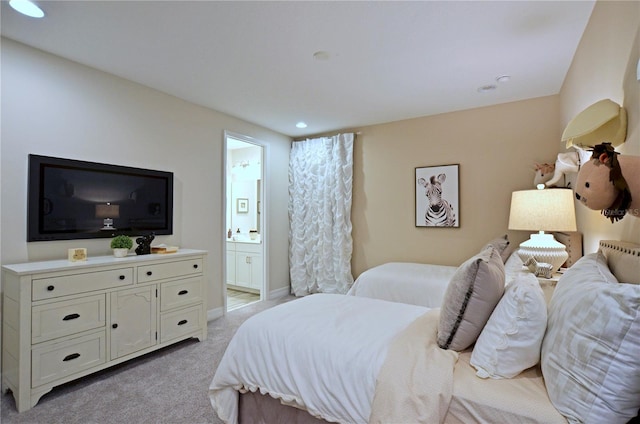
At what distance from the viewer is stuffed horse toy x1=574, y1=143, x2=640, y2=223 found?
1137 millimetres

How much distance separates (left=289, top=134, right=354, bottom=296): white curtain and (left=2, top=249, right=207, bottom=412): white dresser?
2128mm

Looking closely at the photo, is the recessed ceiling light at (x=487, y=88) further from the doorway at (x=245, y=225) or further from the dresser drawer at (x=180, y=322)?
the dresser drawer at (x=180, y=322)

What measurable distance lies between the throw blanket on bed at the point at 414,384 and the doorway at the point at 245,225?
11.2ft

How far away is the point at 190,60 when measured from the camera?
2613mm

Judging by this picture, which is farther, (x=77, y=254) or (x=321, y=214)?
(x=321, y=214)

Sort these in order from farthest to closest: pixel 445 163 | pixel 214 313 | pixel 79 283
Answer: pixel 445 163 < pixel 214 313 < pixel 79 283

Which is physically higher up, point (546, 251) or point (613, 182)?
Answer: point (613, 182)

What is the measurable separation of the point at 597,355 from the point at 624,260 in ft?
1.79

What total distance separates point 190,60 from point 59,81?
106 cm

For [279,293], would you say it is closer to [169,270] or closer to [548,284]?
[169,270]

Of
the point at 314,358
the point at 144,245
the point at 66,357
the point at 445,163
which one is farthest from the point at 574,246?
the point at 66,357

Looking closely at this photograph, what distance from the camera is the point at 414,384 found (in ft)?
3.99

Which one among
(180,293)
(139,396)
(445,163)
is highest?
(445,163)

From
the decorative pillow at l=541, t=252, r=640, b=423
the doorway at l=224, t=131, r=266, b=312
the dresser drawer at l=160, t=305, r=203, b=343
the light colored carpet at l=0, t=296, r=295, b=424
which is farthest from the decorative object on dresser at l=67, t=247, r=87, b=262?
the decorative pillow at l=541, t=252, r=640, b=423
